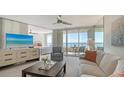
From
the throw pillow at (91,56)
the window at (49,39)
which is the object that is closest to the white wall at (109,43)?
the throw pillow at (91,56)

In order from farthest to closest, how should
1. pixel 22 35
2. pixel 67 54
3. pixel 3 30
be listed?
pixel 67 54
pixel 22 35
pixel 3 30

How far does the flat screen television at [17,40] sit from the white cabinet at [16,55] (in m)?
0.44

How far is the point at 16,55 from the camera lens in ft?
14.3

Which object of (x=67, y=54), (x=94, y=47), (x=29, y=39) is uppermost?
(x=29, y=39)

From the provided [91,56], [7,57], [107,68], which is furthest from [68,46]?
[107,68]

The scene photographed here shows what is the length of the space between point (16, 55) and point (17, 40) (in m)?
0.88

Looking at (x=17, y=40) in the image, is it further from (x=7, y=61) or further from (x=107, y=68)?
(x=107, y=68)

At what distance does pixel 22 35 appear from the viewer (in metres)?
5.21

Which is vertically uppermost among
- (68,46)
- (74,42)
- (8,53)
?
(74,42)
